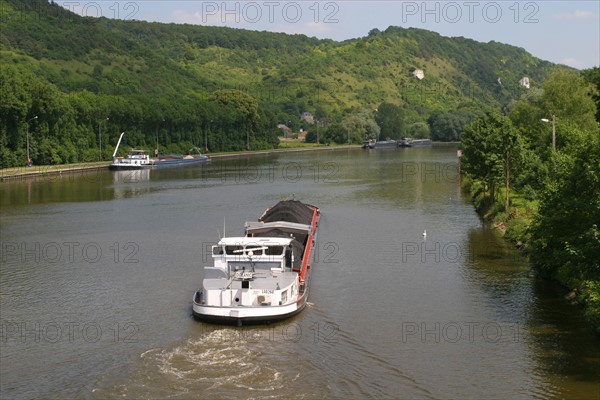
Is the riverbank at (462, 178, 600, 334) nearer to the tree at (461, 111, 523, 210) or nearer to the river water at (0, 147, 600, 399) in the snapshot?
the river water at (0, 147, 600, 399)

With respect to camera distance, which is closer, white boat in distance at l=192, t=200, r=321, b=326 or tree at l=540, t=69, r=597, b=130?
white boat in distance at l=192, t=200, r=321, b=326

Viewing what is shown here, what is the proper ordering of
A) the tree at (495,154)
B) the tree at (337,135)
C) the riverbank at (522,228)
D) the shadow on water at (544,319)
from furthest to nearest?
the tree at (337,135), the tree at (495,154), the riverbank at (522,228), the shadow on water at (544,319)

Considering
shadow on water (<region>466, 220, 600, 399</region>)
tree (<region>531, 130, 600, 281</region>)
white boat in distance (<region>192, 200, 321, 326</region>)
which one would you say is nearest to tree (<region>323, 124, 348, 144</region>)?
shadow on water (<region>466, 220, 600, 399</region>)

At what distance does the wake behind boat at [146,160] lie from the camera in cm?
11300

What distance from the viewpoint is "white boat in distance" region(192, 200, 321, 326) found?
30.6 metres

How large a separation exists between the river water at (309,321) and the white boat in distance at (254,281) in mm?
612

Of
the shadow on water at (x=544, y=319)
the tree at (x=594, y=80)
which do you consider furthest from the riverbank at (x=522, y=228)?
the tree at (x=594, y=80)

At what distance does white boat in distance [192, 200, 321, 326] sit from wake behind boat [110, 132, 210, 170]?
7381 centimetres

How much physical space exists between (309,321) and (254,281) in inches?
113

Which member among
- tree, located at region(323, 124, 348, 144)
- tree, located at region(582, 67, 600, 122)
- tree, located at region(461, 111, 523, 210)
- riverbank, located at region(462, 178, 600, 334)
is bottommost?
riverbank, located at region(462, 178, 600, 334)

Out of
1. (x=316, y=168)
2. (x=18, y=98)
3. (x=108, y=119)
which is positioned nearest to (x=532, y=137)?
(x=316, y=168)

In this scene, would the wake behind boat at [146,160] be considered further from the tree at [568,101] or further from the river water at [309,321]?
the tree at [568,101]

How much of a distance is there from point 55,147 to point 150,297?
3183 inches

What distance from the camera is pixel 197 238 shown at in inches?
1941
